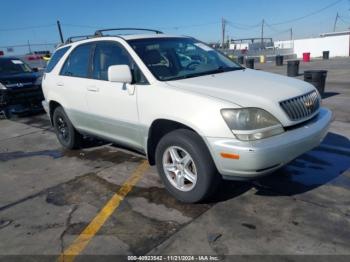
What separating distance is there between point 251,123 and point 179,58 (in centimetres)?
178

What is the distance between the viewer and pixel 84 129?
5.49 m

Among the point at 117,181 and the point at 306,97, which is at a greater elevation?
the point at 306,97

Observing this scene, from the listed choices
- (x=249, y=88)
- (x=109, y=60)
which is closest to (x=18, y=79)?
(x=109, y=60)

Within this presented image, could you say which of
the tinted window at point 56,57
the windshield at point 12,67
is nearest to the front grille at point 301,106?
the tinted window at point 56,57

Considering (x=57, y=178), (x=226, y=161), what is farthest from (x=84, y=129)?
(x=226, y=161)

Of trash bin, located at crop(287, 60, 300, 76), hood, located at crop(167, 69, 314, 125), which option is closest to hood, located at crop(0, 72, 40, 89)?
hood, located at crop(167, 69, 314, 125)

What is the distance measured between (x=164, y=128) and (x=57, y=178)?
1929mm

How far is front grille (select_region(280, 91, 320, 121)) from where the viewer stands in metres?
3.49

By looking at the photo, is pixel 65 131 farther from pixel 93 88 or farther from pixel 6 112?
pixel 6 112

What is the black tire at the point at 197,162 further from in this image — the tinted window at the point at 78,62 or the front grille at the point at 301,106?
the tinted window at the point at 78,62

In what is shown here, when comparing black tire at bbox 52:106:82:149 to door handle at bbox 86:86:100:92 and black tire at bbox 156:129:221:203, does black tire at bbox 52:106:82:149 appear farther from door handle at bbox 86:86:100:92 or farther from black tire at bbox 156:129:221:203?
black tire at bbox 156:129:221:203

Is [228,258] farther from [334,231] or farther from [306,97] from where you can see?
[306,97]

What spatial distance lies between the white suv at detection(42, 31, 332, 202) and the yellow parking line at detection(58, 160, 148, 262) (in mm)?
503

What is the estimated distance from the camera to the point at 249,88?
3.66 meters
